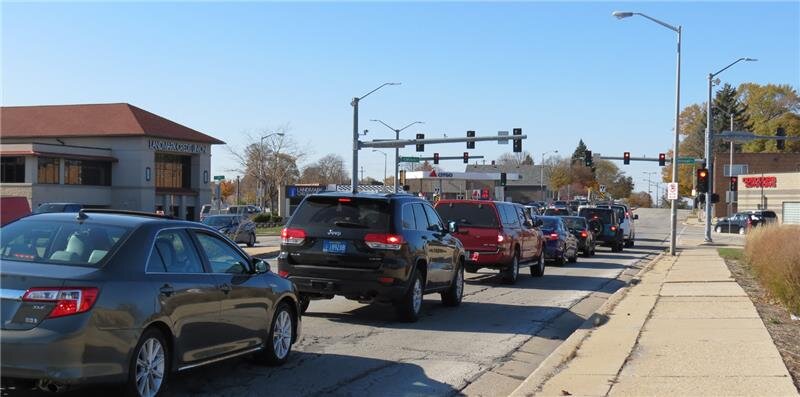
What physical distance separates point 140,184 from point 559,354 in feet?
202

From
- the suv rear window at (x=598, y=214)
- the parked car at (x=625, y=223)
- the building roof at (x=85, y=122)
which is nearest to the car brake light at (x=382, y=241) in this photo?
the suv rear window at (x=598, y=214)

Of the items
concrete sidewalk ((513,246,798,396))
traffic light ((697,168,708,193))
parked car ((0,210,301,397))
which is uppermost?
traffic light ((697,168,708,193))

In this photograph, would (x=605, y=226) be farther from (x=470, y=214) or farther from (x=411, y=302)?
(x=411, y=302)

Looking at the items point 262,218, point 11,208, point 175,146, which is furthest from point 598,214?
point 175,146

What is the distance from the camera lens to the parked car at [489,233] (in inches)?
701

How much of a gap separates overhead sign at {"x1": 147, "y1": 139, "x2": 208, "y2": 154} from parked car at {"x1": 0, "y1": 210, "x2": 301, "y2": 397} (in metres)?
62.3

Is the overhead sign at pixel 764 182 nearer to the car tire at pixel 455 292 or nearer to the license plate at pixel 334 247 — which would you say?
the car tire at pixel 455 292

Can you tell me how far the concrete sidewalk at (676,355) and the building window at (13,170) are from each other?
180 ft

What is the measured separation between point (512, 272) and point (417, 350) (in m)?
8.97

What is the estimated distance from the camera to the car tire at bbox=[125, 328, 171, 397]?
6070 millimetres

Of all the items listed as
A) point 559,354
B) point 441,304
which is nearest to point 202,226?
point 559,354

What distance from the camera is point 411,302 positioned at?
11711mm

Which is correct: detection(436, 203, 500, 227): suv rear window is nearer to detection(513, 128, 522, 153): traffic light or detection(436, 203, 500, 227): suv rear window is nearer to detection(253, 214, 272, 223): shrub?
detection(513, 128, 522, 153): traffic light

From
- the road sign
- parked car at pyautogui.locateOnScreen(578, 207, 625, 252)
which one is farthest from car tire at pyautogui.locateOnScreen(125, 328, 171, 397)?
parked car at pyautogui.locateOnScreen(578, 207, 625, 252)
